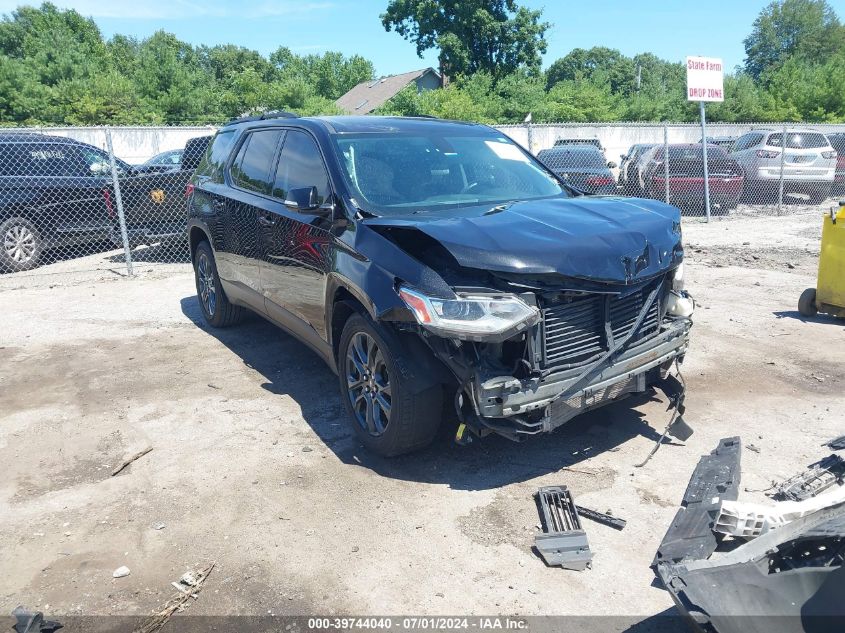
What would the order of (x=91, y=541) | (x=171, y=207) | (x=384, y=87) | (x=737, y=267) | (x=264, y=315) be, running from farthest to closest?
(x=384, y=87) → (x=171, y=207) → (x=737, y=267) → (x=264, y=315) → (x=91, y=541)

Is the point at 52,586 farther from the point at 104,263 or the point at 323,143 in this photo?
the point at 104,263

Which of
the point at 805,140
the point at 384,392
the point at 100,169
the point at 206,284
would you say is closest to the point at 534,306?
the point at 384,392

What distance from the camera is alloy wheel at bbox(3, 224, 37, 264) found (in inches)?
403

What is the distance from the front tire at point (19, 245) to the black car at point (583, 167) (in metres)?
8.69

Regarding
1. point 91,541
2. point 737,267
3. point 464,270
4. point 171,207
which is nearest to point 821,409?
point 464,270

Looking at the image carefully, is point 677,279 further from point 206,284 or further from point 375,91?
point 375,91

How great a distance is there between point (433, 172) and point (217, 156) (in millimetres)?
2801

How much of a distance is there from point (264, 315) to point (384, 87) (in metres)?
49.6

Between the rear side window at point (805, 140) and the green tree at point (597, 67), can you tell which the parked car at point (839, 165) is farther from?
the green tree at point (597, 67)

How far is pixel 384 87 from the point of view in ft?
172

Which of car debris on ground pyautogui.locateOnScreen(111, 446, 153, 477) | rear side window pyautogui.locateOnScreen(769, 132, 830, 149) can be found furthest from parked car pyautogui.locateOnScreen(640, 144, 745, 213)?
car debris on ground pyautogui.locateOnScreen(111, 446, 153, 477)

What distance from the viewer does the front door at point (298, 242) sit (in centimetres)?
446

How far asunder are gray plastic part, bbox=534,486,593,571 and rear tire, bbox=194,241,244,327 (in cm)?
416

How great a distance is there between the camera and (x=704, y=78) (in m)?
13.8
